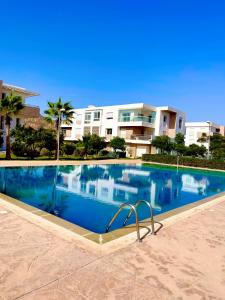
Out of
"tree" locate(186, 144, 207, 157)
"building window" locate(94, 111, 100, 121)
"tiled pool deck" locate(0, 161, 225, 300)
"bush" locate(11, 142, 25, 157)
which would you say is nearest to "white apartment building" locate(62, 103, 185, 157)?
"building window" locate(94, 111, 100, 121)

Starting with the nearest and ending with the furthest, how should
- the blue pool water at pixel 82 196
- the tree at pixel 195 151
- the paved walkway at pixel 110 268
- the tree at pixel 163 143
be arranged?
the paved walkway at pixel 110 268 < the blue pool water at pixel 82 196 < the tree at pixel 163 143 < the tree at pixel 195 151

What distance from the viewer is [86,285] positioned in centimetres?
376

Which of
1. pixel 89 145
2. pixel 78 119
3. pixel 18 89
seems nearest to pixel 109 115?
pixel 78 119

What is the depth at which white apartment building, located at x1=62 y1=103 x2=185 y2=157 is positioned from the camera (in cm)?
4362

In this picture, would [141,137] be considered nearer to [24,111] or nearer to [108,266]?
[24,111]

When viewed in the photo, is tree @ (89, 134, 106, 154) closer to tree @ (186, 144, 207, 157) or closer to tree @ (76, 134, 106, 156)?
tree @ (76, 134, 106, 156)

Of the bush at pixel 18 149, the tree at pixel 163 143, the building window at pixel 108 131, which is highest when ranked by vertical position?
the building window at pixel 108 131

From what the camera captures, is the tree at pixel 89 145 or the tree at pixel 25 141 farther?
the tree at pixel 89 145

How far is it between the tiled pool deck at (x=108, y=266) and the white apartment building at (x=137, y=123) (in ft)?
121

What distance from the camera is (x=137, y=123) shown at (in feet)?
141

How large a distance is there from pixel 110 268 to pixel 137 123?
129ft

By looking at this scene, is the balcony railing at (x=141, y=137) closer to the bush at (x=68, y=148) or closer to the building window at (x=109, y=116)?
the building window at (x=109, y=116)

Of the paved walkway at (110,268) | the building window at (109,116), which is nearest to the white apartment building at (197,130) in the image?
the building window at (109,116)

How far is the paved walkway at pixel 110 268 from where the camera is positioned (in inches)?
143
